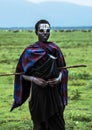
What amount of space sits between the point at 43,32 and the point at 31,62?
0.47 m

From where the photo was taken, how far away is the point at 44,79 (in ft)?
25.2

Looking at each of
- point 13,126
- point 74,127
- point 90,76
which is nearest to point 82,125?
point 74,127

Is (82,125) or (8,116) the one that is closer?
(82,125)

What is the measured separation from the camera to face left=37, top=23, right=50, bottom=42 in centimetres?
785

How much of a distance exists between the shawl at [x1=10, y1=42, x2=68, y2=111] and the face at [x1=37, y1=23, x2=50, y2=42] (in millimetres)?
87

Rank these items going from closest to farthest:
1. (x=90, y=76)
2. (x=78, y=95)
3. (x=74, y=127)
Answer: (x=74, y=127), (x=78, y=95), (x=90, y=76)

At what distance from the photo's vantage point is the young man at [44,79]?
7.68 metres

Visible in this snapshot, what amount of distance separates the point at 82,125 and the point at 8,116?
217cm

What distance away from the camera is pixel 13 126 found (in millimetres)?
11844

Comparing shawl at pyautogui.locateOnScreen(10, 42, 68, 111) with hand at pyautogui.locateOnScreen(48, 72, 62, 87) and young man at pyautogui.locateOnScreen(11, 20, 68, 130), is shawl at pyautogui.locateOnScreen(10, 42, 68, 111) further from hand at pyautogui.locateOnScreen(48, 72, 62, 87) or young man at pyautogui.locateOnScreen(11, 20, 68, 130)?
hand at pyautogui.locateOnScreen(48, 72, 62, 87)

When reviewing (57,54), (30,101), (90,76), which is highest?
(57,54)

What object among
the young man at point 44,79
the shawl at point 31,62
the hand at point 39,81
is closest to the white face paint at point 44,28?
the young man at point 44,79

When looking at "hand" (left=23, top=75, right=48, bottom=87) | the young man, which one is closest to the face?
the young man

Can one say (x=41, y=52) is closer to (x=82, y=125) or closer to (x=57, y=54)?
(x=57, y=54)
